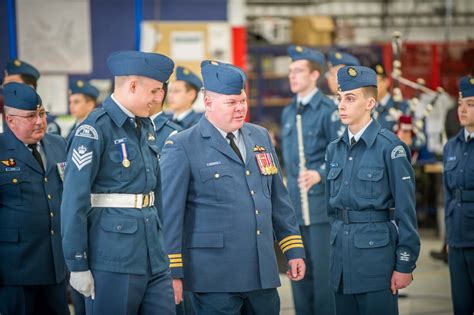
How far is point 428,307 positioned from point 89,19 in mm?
5351

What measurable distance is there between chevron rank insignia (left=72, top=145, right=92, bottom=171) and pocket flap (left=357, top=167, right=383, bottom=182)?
1.43m

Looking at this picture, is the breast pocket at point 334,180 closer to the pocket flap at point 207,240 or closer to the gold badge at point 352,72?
the gold badge at point 352,72

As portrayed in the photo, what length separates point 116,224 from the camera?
139 inches

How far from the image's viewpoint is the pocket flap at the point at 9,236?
14.0 ft

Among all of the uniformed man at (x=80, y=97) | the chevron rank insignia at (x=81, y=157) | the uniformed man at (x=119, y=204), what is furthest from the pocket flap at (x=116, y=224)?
the uniformed man at (x=80, y=97)

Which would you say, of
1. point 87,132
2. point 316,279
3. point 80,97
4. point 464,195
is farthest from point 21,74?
point 464,195

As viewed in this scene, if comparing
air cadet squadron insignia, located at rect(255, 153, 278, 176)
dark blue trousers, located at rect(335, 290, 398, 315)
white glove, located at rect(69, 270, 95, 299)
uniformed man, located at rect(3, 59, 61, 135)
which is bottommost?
dark blue trousers, located at rect(335, 290, 398, 315)

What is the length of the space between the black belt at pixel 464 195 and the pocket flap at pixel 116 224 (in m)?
2.46

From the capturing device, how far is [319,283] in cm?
557

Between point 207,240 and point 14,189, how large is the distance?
118 centimetres

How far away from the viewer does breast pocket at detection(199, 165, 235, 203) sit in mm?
3826

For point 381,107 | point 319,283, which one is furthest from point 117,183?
point 381,107

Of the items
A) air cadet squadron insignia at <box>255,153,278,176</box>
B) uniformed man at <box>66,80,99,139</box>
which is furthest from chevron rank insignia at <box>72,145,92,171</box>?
uniformed man at <box>66,80,99,139</box>

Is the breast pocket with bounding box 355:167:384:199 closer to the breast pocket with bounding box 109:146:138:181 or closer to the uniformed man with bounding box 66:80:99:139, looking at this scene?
the breast pocket with bounding box 109:146:138:181
